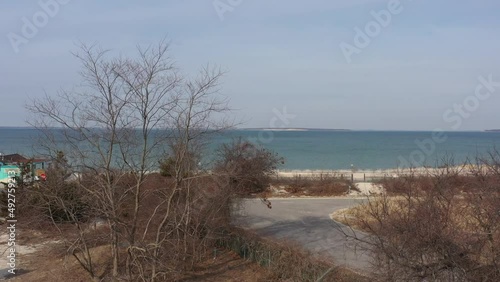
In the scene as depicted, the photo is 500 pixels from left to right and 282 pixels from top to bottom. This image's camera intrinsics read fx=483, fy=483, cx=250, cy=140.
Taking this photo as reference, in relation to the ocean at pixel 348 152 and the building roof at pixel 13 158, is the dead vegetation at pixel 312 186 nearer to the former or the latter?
the ocean at pixel 348 152

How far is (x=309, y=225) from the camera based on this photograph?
64.7 feet

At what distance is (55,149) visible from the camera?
11.7 metres

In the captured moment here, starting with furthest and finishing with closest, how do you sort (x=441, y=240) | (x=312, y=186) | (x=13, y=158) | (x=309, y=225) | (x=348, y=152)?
(x=348, y=152) < (x=312, y=186) < (x=13, y=158) < (x=309, y=225) < (x=441, y=240)

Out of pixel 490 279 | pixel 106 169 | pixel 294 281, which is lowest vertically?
pixel 294 281

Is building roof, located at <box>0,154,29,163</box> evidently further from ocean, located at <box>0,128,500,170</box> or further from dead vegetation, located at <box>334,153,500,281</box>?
dead vegetation, located at <box>334,153,500,281</box>

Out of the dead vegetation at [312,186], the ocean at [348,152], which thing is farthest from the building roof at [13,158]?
the dead vegetation at [312,186]

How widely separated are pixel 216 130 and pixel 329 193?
63.2 ft

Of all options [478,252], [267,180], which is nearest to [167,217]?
[478,252]

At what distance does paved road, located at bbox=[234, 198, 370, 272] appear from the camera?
14289 millimetres

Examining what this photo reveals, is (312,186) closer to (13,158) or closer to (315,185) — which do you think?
(315,185)

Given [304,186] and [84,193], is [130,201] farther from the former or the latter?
[304,186]

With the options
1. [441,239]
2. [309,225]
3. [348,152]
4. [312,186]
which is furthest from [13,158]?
[348,152]

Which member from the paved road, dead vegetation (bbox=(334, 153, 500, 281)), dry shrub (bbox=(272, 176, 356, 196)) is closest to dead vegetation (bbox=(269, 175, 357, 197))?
dry shrub (bbox=(272, 176, 356, 196))

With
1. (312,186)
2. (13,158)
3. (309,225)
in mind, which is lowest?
(309,225)
